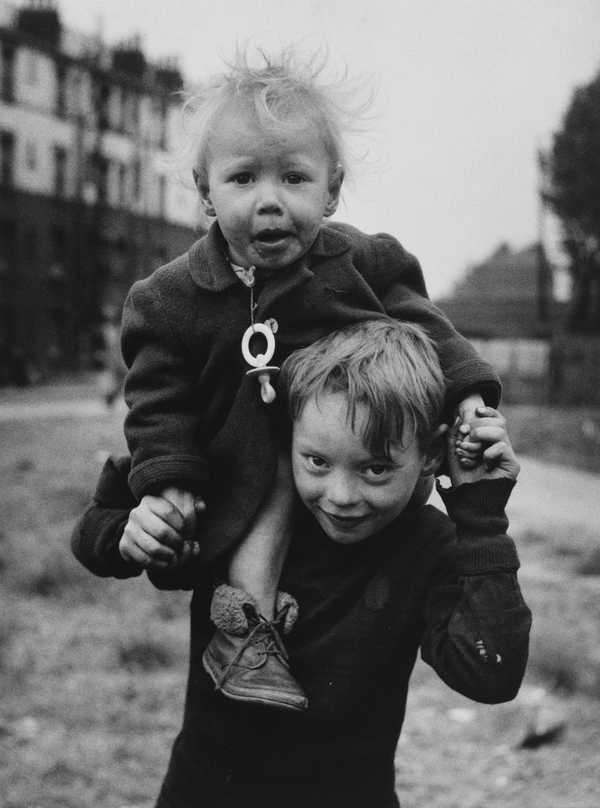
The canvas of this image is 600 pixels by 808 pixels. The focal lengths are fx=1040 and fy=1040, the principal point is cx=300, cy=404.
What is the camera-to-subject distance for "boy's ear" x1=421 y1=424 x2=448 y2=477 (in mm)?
1543

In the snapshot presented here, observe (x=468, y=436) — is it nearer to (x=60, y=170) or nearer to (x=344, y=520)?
(x=344, y=520)

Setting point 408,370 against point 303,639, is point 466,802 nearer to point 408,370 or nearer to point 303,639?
point 303,639

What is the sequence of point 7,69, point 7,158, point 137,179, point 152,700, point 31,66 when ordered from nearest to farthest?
1. point 152,700
2. point 7,69
3. point 31,66
4. point 7,158
5. point 137,179

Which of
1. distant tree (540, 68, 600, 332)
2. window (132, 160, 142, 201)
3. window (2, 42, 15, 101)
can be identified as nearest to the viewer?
distant tree (540, 68, 600, 332)

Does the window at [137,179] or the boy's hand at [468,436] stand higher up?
the boy's hand at [468,436]

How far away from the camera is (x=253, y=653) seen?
5.06ft

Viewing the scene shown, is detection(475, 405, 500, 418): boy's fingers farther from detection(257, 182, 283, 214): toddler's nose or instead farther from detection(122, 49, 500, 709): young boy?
detection(257, 182, 283, 214): toddler's nose

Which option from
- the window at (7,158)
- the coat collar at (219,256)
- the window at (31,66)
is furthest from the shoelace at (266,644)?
the window at (31,66)

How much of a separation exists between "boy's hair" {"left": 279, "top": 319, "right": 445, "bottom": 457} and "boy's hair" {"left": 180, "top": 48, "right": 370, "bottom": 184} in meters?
0.30

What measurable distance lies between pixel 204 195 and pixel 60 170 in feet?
98.0

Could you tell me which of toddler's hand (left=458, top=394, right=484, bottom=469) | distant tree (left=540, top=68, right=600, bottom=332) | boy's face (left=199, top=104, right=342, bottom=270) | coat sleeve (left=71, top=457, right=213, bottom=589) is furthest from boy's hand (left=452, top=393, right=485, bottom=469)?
distant tree (left=540, top=68, right=600, bottom=332)

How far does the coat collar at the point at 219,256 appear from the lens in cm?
155

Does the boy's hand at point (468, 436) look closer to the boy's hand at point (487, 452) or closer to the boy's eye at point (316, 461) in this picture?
the boy's hand at point (487, 452)

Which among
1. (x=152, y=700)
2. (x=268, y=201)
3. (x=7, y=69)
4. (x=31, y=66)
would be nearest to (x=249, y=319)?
(x=268, y=201)
